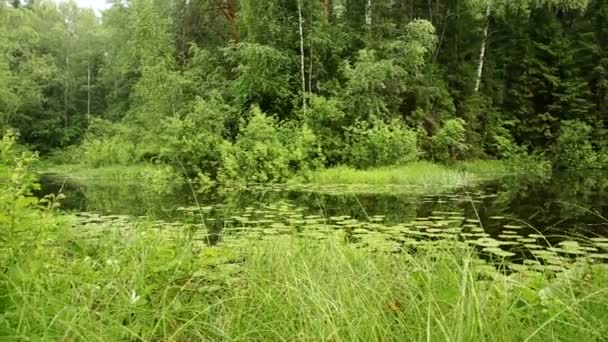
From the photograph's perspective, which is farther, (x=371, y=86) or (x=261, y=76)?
(x=261, y=76)

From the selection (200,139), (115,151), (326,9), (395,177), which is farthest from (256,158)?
(115,151)

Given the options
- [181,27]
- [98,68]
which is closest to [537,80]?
[181,27]

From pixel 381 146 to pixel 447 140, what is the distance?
129 inches

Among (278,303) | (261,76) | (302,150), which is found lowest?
(278,303)

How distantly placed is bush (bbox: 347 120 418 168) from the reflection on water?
110 inches

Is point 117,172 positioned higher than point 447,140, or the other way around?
point 447,140

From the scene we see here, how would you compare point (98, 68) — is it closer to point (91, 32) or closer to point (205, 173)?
point (91, 32)

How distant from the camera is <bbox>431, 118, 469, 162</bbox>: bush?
1784 centimetres

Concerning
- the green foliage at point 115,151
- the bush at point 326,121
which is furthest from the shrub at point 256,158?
the green foliage at point 115,151

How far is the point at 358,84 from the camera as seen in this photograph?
53.9ft

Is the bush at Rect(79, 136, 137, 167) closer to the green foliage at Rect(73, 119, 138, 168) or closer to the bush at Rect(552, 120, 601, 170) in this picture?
the green foliage at Rect(73, 119, 138, 168)

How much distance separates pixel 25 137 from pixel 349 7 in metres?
26.3

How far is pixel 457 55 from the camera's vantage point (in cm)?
2250

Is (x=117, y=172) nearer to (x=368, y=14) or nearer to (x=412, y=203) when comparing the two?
(x=368, y=14)
